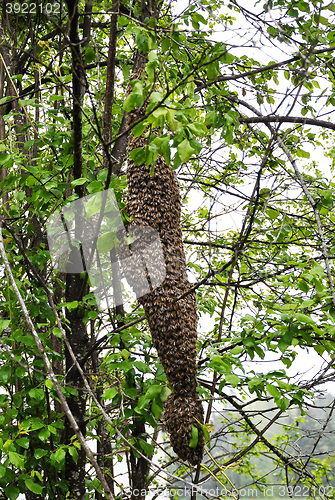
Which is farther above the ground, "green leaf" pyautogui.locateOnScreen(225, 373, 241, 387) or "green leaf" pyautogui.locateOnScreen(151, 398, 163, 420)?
"green leaf" pyautogui.locateOnScreen(151, 398, 163, 420)

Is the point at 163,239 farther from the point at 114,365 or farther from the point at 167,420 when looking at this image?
the point at 167,420

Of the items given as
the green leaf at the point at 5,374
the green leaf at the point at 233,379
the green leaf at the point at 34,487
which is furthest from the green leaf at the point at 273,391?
the green leaf at the point at 5,374

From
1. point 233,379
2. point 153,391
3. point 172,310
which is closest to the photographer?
point 233,379

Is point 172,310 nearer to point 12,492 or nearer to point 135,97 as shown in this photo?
point 135,97

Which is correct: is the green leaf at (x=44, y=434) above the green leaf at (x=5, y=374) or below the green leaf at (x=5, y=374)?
below

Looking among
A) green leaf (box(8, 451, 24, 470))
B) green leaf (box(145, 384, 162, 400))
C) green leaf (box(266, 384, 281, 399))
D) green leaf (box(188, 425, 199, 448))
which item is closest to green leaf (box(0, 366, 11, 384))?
green leaf (box(8, 451, 24, 470))

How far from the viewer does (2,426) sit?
2154mm

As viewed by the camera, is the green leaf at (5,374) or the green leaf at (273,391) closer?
the green leaf at (273,391)

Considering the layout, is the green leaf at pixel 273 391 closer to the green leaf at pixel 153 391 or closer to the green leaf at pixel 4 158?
the green leaf at pixel 153 391

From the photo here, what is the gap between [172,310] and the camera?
6.09 feet

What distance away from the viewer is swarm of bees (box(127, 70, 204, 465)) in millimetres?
1785

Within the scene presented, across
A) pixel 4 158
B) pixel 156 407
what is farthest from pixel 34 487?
pixel 4 158

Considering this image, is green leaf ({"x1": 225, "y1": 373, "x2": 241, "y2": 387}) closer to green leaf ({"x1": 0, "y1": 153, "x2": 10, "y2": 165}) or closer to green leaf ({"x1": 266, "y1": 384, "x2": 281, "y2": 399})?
green leaf ({"x1": 266, "y1": 384, "x2": 281, "y2": 399})

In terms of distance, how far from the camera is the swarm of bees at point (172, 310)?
5.86 ft
